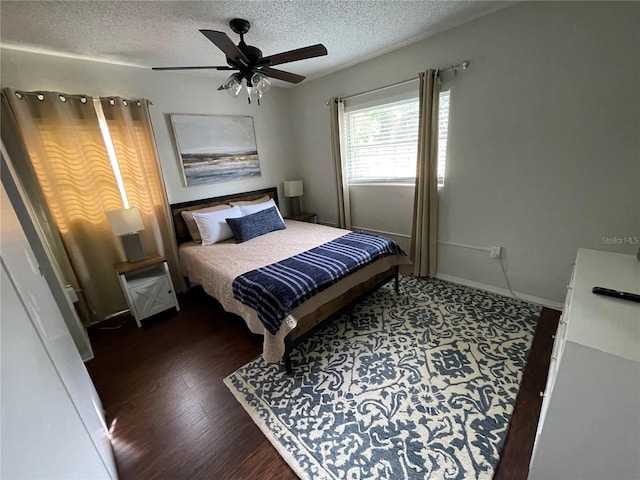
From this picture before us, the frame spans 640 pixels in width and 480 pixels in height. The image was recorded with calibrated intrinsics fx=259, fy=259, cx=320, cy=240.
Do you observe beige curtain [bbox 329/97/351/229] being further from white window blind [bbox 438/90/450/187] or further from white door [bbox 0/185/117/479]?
white door [bbox 0/185/117/479]

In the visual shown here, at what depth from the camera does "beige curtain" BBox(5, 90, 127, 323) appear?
84.3 inches

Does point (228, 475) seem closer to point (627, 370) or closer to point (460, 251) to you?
point (627, 370)

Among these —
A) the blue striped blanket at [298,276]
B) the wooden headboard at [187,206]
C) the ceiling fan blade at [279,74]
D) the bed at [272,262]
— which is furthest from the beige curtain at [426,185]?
the wooden headboard at [187,206]

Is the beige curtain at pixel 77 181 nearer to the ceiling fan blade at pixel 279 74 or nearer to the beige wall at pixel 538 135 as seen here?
the ceiling fan blade at pixel 279 74

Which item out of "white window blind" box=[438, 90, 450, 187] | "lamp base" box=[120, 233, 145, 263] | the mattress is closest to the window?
"white window blind" box=[438, 90, 450, 187]

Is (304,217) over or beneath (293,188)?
beneath

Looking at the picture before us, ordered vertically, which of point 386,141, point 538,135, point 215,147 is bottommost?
point 538,135

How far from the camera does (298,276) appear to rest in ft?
6.29

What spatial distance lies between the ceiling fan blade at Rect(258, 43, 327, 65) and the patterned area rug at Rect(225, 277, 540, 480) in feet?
6.92

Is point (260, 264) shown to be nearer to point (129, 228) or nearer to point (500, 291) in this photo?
point (129, 228)

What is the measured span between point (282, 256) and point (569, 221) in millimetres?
2420

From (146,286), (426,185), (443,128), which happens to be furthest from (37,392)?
(443,128)

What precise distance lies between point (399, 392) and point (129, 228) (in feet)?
8.68

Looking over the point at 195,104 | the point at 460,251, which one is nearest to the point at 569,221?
the point at 460,251
